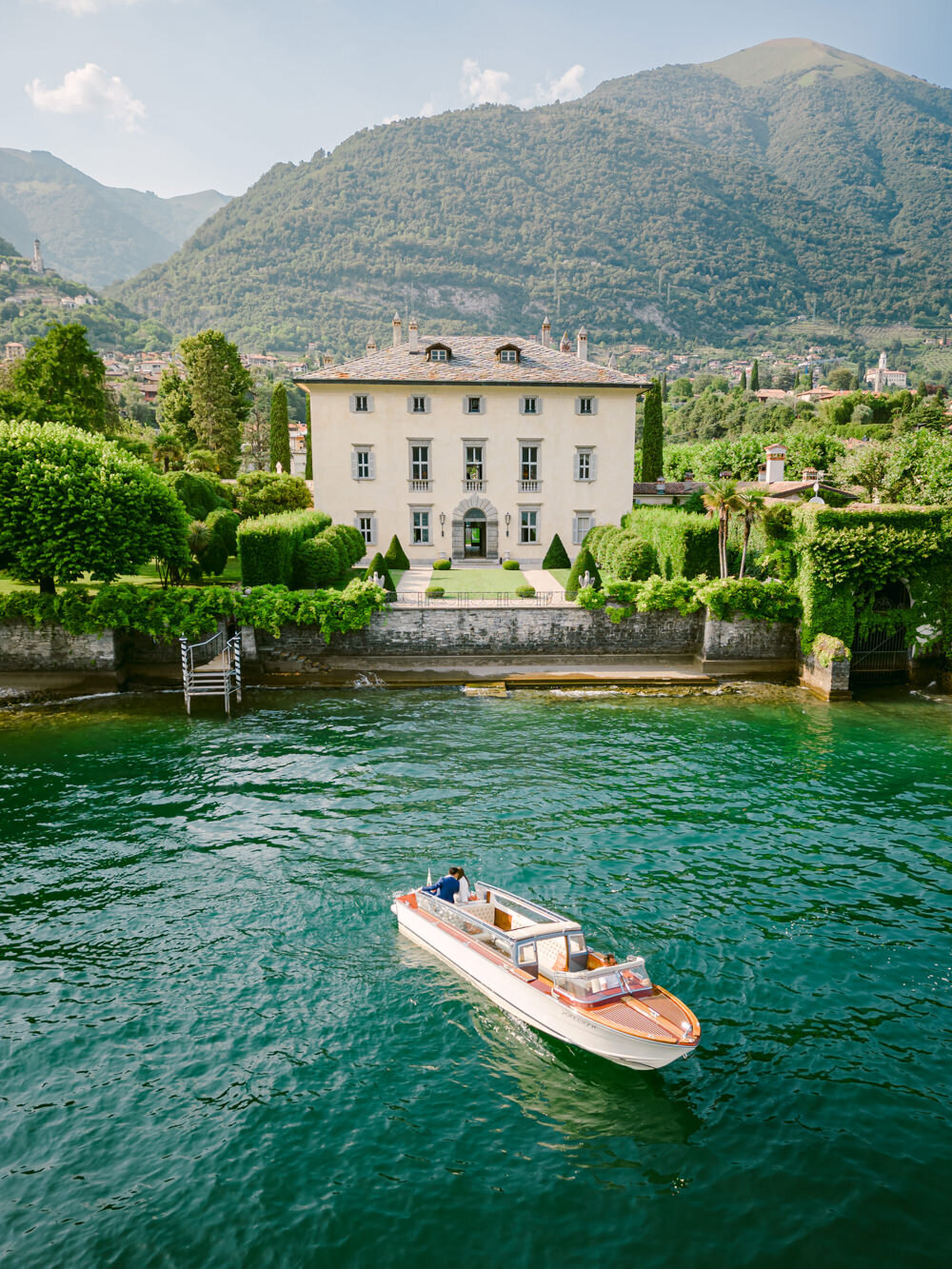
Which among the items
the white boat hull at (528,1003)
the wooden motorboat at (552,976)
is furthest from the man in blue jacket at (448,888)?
the white boat hull at (528,1003)

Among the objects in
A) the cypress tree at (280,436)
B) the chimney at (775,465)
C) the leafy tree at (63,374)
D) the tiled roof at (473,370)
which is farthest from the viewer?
the cypress tree at (280,436)

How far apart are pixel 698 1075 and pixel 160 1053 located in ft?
29.4

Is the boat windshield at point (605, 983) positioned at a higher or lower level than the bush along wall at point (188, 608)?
lower

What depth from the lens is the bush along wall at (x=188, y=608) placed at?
35.1 m

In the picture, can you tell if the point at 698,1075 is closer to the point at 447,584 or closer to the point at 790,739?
the point at 790,739

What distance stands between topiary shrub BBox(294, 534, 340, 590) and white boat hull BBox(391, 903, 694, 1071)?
26817 mm

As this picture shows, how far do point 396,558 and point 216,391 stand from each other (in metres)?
30.8

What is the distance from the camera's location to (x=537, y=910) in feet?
53.5

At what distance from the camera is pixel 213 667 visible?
34812 millimetres

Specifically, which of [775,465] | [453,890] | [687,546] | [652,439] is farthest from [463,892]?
[652,439]

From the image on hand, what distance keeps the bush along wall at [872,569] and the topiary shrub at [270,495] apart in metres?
32.4

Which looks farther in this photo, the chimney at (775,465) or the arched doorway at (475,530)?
the chimney at (775,465)

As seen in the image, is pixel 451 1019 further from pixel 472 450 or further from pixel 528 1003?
pixel 472 450

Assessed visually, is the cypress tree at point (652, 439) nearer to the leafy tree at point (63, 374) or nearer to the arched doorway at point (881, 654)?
the arched doorway at point (881, 654)
